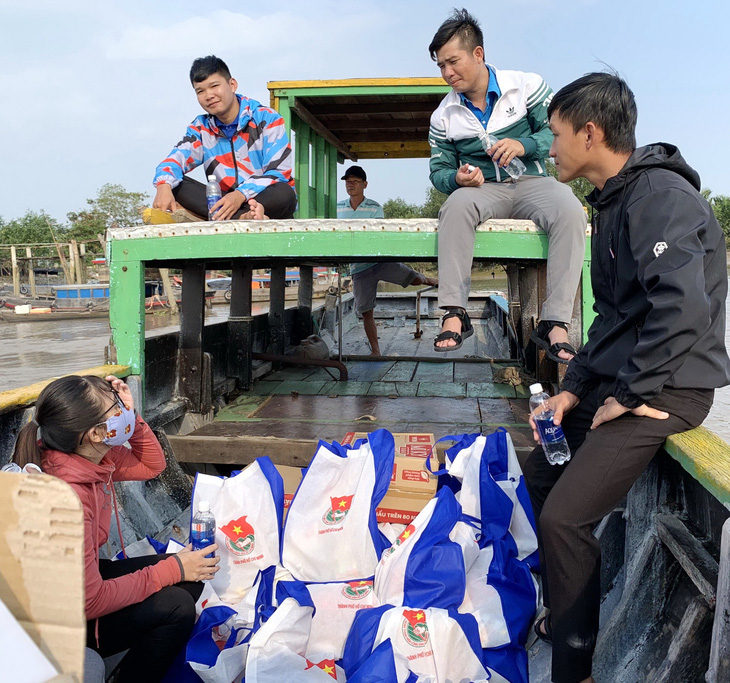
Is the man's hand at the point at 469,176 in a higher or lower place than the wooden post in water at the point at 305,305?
higher

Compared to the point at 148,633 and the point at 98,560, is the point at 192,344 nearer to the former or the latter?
the point at 98,560

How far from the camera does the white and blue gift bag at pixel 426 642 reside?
7.25 feet

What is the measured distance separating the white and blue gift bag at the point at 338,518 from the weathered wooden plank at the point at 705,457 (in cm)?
118

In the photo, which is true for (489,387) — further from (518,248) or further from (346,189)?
(346,189)

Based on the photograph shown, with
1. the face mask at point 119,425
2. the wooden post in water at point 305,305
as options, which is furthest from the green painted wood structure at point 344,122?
the face mask at point 119,425

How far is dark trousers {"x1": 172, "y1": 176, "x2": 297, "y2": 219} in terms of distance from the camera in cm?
415

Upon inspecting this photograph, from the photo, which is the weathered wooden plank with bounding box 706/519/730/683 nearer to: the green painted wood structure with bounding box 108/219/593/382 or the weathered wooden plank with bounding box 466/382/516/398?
the green painted wood structure with bounding box 108/219/593/382

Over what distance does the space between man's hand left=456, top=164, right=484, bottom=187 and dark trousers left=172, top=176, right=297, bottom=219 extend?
1.18 metres

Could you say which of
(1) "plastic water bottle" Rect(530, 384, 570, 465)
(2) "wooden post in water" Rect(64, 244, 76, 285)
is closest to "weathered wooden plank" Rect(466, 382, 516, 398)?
(1) "plastic water bottle" Rect(530, 384, 570, 465)

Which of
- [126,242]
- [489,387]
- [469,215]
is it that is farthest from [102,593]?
[489,387]

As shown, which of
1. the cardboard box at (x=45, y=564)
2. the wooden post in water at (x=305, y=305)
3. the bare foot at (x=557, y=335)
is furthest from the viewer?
the wooden post in water at (x=305, y=305)

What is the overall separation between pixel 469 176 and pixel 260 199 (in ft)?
4.43

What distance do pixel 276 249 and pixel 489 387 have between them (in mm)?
2291

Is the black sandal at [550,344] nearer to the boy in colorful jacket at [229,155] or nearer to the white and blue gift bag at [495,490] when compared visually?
the white and blue gift bag at [495,490]
